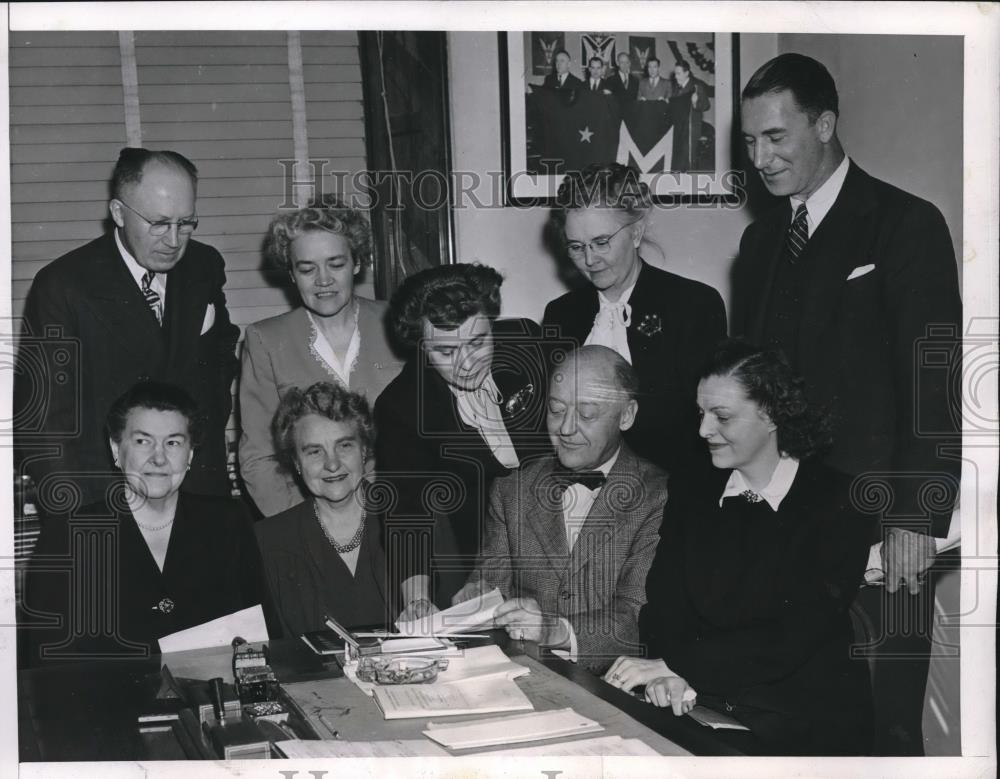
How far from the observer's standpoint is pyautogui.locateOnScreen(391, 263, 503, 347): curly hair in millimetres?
2582

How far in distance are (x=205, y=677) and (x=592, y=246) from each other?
4.66 ft

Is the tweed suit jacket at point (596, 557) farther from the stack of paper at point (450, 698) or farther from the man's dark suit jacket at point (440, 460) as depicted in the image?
the stack of paper at point (450, 698)

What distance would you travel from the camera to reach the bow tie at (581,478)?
2562mm

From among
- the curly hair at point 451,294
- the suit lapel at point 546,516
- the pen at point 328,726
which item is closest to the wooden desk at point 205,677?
the pen at point 328,726

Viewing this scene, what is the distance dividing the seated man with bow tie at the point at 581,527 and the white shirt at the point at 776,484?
18 centimetres

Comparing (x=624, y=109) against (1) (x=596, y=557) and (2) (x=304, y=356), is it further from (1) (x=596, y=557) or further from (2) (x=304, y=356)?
(1) (x=596, y=557)

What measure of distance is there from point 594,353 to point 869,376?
70 cm

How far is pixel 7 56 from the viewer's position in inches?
99.6

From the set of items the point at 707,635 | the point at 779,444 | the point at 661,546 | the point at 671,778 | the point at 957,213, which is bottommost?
the point at 671,778

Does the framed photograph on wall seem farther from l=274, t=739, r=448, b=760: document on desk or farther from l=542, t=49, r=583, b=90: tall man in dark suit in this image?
l=274, t=739, r=448, b=760: document on desk

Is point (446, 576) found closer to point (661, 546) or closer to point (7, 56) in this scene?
point (661, 546)

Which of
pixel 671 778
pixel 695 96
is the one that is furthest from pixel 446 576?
pixel 695 96

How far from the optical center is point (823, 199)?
2568 mm

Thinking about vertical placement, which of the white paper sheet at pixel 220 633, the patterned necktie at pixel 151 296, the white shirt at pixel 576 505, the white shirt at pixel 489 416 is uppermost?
the patterned necktie at pixel 151 296
